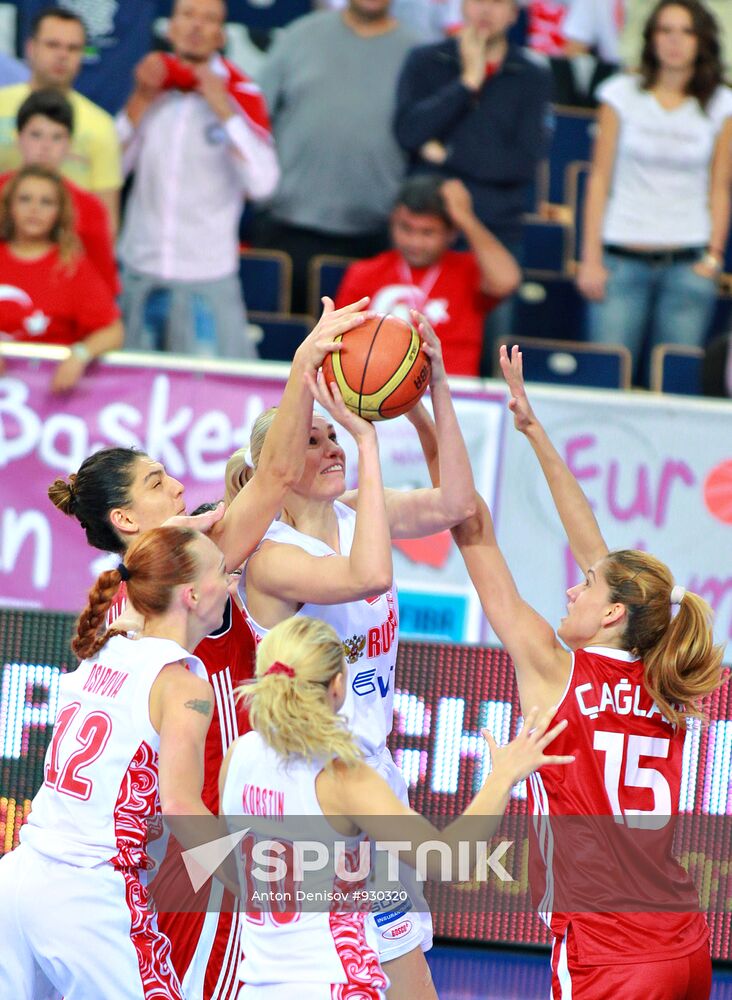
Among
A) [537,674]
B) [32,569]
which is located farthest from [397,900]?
[32,569]

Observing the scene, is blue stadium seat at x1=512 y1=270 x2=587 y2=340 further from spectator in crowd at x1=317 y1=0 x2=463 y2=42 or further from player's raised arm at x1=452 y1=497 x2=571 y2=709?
player's raised arm at x1=452 y1=497 x2=571 y2=709

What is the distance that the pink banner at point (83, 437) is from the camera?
25.2 feet

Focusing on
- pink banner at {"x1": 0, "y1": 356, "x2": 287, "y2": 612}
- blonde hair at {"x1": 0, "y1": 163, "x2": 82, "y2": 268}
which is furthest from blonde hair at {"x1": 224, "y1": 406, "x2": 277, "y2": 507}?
blonde hair at {"x1": 0, "y1": 163, "x2": 82, "y2": 268}

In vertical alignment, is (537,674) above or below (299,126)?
below

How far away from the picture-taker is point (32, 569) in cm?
767

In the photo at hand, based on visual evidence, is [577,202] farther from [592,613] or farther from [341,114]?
[592,613]

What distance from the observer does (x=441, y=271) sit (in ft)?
27.2

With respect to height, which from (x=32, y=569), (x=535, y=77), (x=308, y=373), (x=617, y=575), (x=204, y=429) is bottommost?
(x=32, y=569)

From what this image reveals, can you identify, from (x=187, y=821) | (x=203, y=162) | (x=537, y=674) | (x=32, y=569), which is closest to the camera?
(x=187, y=821)

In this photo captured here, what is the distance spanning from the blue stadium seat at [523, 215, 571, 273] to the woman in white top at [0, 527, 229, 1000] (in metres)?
6.30

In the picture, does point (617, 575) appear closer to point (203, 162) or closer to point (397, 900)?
point (397, 900)

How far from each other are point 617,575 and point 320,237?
5171 millimetres

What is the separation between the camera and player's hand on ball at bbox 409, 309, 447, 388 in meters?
4.54

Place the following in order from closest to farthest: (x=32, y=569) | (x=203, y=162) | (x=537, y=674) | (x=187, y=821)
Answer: (x=187, y=821), (x=537, y=674), (x=32, y=569), (x=203, y=162)
